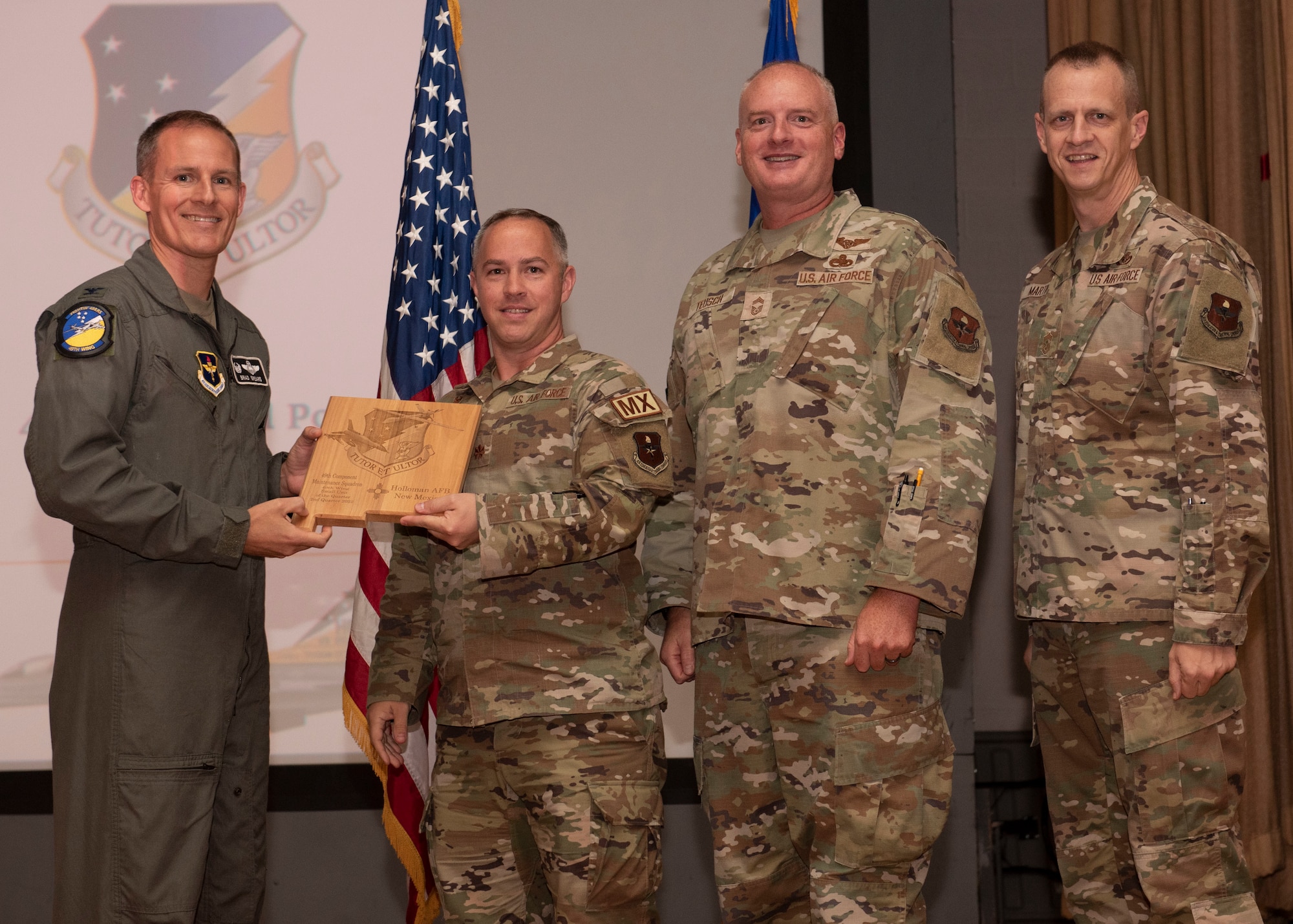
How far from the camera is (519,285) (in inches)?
87.7

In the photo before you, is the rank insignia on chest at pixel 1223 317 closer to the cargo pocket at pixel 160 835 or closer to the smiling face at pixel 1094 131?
the smiling face at pixel 1094 131

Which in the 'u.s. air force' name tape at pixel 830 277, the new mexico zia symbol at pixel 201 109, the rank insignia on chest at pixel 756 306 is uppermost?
the new mexico zia symbol at pixel 201 109

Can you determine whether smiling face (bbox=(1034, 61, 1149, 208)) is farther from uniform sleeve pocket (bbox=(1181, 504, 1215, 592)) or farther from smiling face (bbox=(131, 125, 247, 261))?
smiling face (bbox=(131, 125, 247, 261))

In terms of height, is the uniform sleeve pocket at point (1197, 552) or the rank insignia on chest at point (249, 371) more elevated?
the rank insignia on chest at point (249, 371)

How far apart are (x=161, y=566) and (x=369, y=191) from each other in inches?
75.5

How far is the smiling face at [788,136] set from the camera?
7.03ft

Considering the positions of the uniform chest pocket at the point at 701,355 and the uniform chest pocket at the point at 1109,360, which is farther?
the uniform chest pocket at the point at 701,355

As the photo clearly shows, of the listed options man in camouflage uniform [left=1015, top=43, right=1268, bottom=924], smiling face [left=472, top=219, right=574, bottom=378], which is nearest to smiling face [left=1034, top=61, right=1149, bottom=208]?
man in camouflage uniform [left=1015, top=43, right=1268, bottom=924]

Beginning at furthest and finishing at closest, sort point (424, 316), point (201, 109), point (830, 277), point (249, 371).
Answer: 1. point (201, 109)
2. point (424, 316)
3. point (249, 371)
4. point (830, 277)

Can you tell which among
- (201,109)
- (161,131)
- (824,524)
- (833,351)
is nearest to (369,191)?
(201,109)

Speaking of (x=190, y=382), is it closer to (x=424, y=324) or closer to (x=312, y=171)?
(x=424, y=324)

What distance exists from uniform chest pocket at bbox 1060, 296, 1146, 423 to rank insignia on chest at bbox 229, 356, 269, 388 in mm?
1609

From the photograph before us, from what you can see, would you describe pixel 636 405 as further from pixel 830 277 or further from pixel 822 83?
pixel 822 83

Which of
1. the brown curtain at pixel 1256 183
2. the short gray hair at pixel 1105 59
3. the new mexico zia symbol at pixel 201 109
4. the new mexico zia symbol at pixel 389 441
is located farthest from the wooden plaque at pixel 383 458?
the brown curtain at pixel 1256 183
